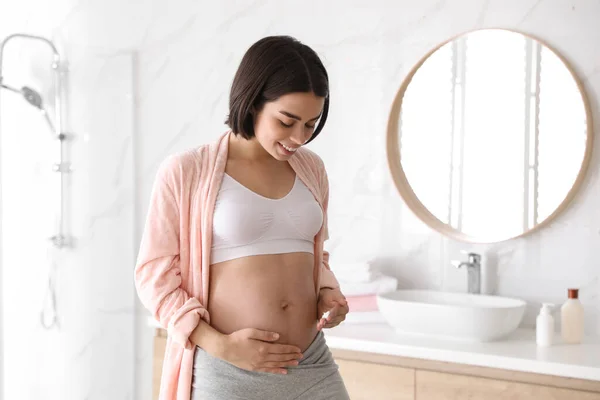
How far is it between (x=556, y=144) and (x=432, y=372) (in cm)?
87

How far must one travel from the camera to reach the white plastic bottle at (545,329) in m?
2.49

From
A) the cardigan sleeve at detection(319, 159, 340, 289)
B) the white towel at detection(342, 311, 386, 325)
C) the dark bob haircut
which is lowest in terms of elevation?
the white towel at detection(342, 311, 386, 325)

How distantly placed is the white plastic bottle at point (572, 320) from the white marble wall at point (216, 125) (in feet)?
0.49

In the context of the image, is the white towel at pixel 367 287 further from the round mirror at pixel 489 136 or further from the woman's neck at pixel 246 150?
the woman's neck at pixel 246 150

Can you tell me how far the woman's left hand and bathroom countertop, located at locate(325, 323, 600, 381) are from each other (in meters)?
0.73

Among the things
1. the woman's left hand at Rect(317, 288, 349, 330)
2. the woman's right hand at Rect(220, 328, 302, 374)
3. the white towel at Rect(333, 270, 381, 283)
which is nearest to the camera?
the woman's right hand at Rect(220, 328, 302, 374)

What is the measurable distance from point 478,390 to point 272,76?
1229mm

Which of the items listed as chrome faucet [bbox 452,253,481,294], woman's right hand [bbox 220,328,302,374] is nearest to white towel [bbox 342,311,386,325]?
chrome faucet [bbox 452,253,481,294]

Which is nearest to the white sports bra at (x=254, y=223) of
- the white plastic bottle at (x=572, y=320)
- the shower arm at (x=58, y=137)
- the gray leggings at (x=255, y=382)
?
the gray leggings at (x=255, y=382)

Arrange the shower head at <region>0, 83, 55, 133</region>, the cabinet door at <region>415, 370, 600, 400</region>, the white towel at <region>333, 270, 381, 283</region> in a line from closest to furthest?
the cabinet door at <region>415, 370, 600, 400</region>, the white towel at <region>333, 270, 381, 283</region>, the shower head at <region>0, 83, 55, 133</region>

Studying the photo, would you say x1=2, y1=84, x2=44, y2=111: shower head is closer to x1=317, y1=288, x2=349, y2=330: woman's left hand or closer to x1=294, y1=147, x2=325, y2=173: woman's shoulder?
x1=294, y1=147, x2=325, y2=173: woman's shoulder

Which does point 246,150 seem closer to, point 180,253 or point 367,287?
point 180,253

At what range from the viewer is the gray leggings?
168cm

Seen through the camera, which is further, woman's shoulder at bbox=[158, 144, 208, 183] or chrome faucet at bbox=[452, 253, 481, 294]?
chrome faucet at bbox=[452, 253, 481, 294]
